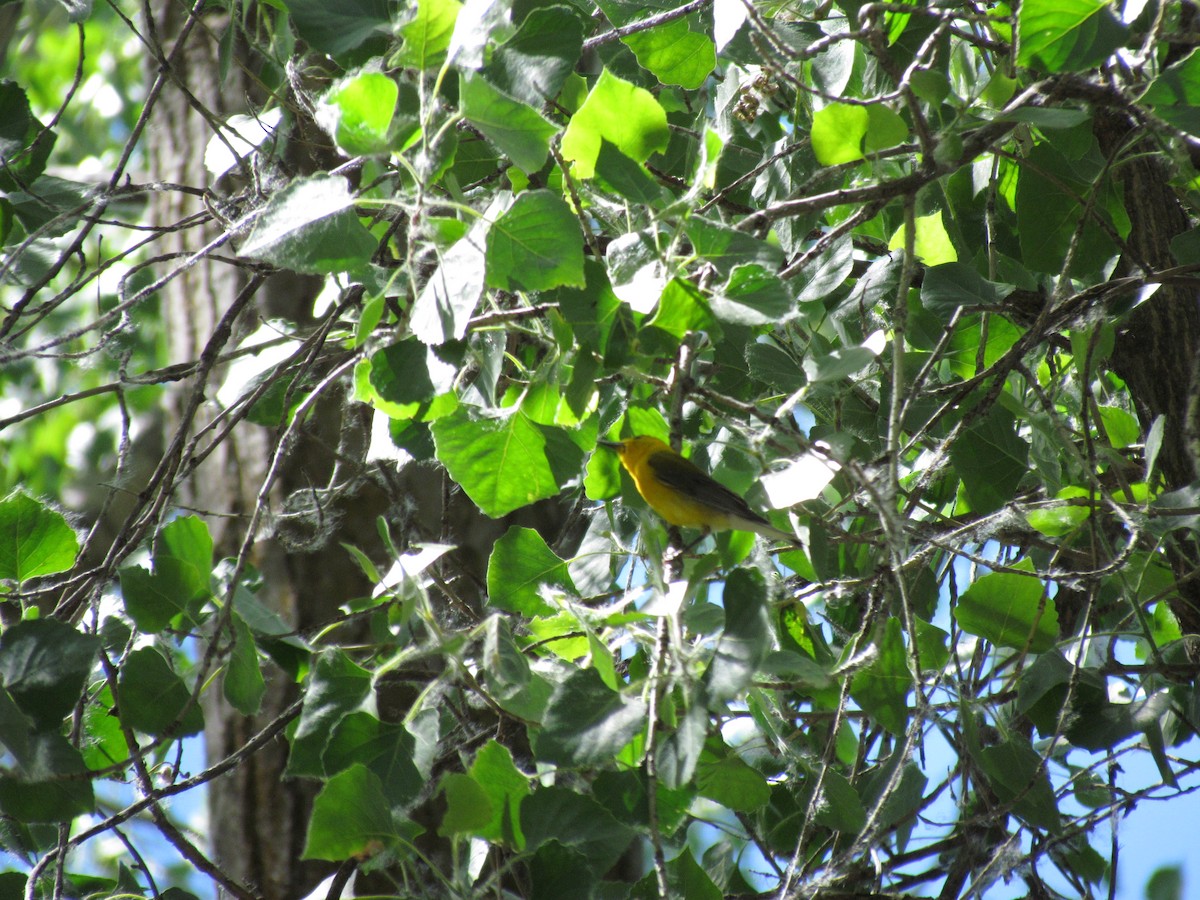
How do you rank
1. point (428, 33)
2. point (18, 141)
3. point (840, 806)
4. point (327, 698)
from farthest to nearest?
point (18, 141), point (840, 806), point (327, 698), point (428, 33)

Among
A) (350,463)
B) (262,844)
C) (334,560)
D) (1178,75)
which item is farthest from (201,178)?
(1178,75)

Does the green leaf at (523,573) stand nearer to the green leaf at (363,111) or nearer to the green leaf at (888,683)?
the green leaf at (888,683)

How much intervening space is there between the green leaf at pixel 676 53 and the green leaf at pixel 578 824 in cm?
124

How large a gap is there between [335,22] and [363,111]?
0.38 meters

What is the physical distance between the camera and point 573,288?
133 cm

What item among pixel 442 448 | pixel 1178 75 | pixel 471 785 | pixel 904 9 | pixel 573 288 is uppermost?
pixel 904 9

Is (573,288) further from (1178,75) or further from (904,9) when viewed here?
(1178,75)

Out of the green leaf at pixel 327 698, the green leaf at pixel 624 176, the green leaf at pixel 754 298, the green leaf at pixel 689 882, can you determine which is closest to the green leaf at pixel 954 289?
the green leaf at pixel 754 298

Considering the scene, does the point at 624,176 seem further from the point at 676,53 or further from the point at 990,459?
the point at 990,459

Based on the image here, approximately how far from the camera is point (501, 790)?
4.58 feet

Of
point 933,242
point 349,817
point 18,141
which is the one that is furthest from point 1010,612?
point 18,141

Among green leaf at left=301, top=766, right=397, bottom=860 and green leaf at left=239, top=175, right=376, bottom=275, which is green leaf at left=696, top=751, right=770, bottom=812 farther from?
green leaf at left=239, top=175, right=376, bottom=275

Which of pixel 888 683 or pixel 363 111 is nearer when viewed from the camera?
pixel 363 111

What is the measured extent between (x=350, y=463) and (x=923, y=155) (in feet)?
4.01
